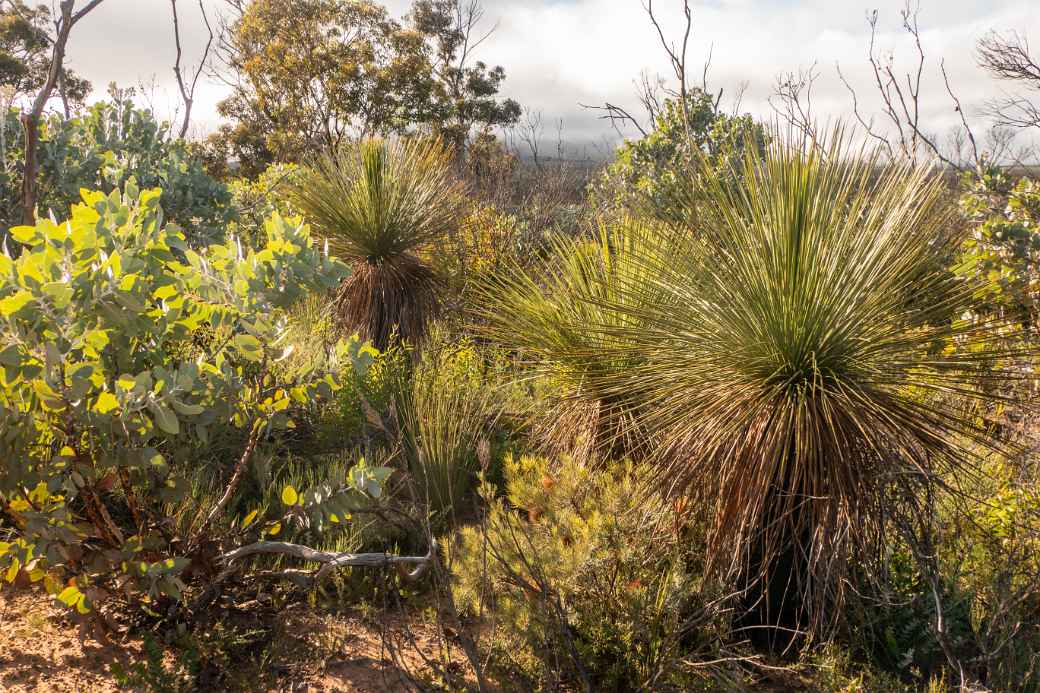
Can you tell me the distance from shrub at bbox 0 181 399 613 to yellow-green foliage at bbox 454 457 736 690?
0.73 m

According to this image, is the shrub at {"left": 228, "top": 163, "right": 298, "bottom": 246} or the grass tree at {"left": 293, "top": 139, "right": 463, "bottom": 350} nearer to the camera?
the grass tree at {"left": 293, "top": 139, "right": 463, "bottom": 350}

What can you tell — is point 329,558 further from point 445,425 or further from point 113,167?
point 113,167

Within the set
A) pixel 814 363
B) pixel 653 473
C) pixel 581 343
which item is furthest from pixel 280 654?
pixel 814 363

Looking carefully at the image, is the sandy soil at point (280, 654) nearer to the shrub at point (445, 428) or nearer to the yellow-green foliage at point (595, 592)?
the yellow-green foliage at point (595, 592)

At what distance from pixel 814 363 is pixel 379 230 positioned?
4.49 m

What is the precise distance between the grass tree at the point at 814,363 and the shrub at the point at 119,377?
1.35 m

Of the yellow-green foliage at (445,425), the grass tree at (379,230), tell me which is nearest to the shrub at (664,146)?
the grass tree at (379,230)

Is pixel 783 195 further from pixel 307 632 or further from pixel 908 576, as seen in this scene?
pixel 307 632

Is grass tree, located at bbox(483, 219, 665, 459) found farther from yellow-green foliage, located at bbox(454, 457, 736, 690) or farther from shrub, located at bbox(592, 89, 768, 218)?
shrub, located at bbox(592, 89, 768, 218)

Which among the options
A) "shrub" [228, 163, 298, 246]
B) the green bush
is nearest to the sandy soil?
the green bush

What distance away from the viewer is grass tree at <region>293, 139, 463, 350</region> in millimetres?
6480

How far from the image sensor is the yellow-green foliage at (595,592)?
2.91 m

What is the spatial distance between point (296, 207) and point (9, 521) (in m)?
3.62

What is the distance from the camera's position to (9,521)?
3711mm
